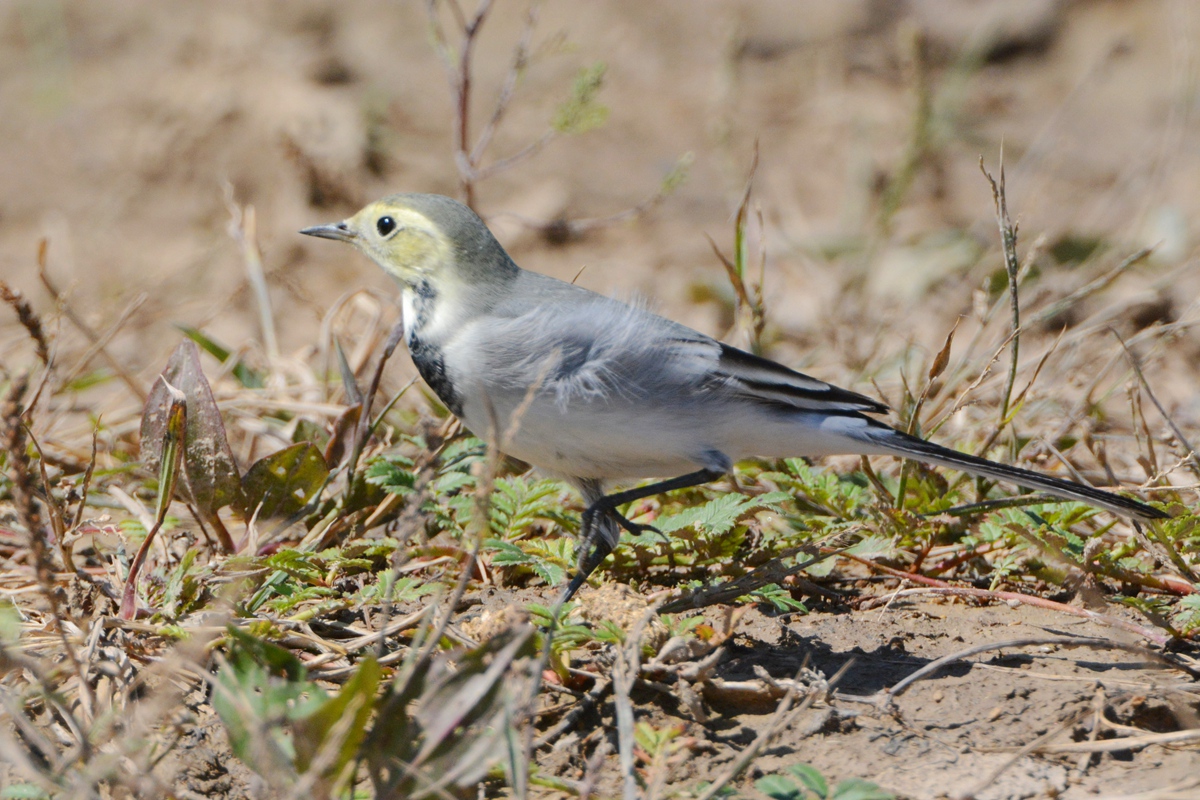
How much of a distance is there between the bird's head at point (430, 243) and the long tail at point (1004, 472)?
1.53 m

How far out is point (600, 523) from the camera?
3.76m

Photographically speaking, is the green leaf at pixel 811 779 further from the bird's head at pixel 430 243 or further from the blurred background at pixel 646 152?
the blurred background at pixel 646 152

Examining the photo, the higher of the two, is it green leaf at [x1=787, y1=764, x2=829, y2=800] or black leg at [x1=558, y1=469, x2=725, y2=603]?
black leg at [x1=558, y1=469, x2=725, y2=603]

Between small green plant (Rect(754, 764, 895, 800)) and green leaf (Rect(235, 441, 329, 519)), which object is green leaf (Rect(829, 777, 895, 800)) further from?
green leaf (Rect(235, 441, 329, 519))

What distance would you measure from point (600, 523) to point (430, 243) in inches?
49.2

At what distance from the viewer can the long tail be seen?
342 cm

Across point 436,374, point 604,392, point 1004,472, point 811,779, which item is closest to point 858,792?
point 811,779

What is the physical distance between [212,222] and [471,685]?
6.14m

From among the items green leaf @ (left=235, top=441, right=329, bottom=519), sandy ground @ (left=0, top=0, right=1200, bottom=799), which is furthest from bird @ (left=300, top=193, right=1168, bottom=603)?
sandy ground @ (left=0, top=0, right=1200, bottom=799)

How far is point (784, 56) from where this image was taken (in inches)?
372

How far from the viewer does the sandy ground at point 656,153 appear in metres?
6.78

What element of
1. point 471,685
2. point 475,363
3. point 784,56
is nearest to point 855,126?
point 784,56

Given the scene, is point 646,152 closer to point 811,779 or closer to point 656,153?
point 656,153

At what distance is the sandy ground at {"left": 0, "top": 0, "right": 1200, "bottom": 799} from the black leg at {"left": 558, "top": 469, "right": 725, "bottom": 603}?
2.02 metres
